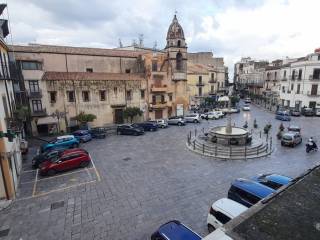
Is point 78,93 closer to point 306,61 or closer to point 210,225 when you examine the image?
point 210,225

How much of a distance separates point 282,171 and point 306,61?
34.9 meters

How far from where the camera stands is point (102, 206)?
1109 cm

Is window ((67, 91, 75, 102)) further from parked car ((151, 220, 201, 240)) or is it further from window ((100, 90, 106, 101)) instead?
parked car ((151, 220, 201, 240))

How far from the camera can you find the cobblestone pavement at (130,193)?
9547mm

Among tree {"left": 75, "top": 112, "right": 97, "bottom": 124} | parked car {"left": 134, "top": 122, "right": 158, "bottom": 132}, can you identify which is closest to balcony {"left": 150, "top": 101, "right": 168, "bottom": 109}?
parked car {"left": 134, "top": 122, "right": 158, "bottom": 132}

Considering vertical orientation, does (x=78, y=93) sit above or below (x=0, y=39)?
below

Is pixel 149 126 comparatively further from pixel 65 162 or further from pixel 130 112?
pixel 65 162

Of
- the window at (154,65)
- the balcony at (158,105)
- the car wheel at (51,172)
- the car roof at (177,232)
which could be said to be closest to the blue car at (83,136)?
the car wheel at (51,172)

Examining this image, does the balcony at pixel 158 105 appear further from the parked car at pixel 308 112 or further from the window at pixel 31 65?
the parked car at pixel 308 112

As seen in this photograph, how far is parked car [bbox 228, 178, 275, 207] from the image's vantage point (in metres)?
9.30

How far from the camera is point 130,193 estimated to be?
1231cm

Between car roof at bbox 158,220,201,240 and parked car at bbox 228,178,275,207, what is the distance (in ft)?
10.7

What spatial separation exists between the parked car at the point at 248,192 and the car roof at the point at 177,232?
3247mm

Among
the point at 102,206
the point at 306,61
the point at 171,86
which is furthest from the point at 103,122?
the point at 306,61
